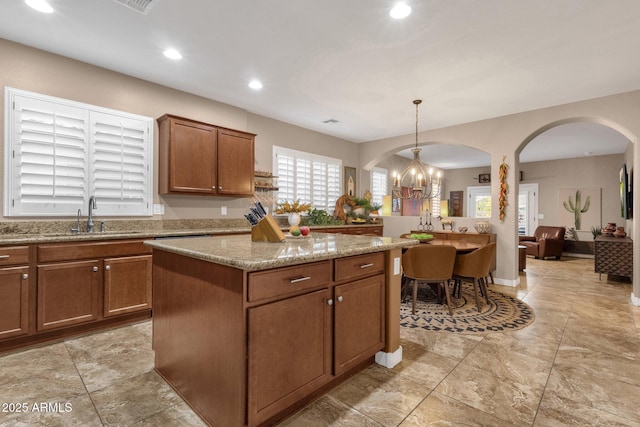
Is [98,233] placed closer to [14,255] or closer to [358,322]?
[14,255]

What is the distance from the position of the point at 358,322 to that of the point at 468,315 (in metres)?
2.07

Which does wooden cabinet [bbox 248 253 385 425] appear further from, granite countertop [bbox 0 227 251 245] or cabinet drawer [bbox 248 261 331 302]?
granite countertop [bbox 0 227 251 245]

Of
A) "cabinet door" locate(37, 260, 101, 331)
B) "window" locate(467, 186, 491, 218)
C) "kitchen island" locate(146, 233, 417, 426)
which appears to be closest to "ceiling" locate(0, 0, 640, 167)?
"kitchen island" locate(146, 233, 417, 426)

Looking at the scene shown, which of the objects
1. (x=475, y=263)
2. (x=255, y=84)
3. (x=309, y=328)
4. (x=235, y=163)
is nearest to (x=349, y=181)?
(x=235, y=163)

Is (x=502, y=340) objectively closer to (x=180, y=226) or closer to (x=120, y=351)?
(x=120, y=351)

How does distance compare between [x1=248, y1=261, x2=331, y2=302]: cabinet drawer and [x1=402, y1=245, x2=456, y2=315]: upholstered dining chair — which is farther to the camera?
[x1=402, y1=245, x2=456, y2=315]: upholstered dining chair

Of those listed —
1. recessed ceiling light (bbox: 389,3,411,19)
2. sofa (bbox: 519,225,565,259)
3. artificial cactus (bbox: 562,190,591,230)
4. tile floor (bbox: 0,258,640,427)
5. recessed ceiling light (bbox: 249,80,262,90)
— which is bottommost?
tile floor (bbox: 0,258,640,427)

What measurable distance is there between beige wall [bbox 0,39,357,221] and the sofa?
6.69m

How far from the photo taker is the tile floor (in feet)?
5.96

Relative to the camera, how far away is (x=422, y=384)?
2.16m

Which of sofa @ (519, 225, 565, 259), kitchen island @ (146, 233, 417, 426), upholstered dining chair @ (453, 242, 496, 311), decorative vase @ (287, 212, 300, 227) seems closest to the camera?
kitchen island @ (146, 233, 417, 426)

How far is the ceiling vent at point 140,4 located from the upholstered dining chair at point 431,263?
130 inches

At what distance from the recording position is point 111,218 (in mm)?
3615

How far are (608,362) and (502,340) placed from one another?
2.41 ft
